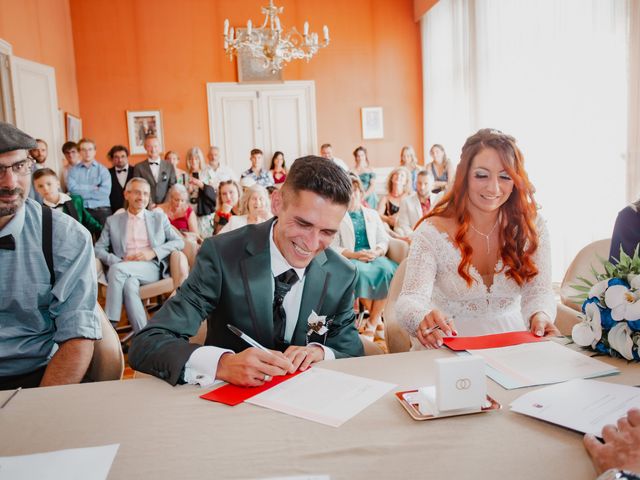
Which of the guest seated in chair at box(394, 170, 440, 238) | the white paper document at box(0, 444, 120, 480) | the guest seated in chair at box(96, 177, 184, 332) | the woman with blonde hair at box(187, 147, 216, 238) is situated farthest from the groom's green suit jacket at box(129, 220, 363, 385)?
the woman with blonde hair at box(187, 147, 216, 238)

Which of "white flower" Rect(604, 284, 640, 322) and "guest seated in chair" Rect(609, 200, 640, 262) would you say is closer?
"white flower" Rect(604, 284, 640, 322)

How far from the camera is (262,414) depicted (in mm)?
1146

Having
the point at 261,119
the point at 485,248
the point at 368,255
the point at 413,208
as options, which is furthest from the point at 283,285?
the point at 261,119

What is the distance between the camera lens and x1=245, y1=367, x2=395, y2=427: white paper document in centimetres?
113

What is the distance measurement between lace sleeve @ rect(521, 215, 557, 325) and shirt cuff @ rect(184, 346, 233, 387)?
1.28m

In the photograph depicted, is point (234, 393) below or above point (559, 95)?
below

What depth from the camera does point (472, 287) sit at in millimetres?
2227

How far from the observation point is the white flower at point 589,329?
1434 mm

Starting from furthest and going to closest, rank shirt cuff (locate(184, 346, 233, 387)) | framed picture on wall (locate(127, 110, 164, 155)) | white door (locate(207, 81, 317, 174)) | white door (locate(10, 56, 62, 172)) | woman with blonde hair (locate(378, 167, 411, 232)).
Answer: white door (locate(207, 81, 317, 174)) → framed picture on wall (locate(127, 110, 164, 155)) → woman with blonde hair (locate(378, 167, 411, 232)) → white door (locate(10, 56, 62, 172)) → shirt cuff (locate(184, 346, 233, 387))

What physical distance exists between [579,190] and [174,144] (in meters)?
6.84

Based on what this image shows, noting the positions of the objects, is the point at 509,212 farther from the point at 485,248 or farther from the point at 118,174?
the point at 118,174

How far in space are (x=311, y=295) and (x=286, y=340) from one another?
0.18 meters

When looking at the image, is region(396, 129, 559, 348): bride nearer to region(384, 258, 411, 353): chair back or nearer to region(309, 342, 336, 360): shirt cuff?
region(384, 258, 411, 353): chair back

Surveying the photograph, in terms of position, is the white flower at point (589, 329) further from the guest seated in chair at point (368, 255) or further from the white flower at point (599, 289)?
the guest seated in chair at point (368, 255)
